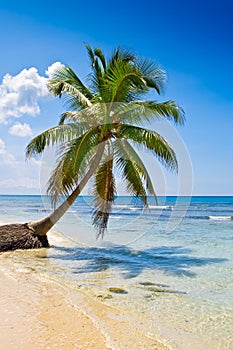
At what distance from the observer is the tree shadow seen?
8.48 m

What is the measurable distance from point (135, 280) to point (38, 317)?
3.08m

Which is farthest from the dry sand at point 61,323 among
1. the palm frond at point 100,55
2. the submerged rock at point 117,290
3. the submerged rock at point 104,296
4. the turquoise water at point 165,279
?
the palm frond at point 100,55

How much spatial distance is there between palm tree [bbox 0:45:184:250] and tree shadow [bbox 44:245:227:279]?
1.21 m

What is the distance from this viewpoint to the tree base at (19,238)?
10.4 meters

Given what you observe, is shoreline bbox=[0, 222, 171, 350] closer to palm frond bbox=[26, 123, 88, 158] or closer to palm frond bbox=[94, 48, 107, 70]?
palm frond bbox=[26, 123, 88, 158]

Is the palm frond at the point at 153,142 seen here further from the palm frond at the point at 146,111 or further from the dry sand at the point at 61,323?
the dry sand at the point at 61,323

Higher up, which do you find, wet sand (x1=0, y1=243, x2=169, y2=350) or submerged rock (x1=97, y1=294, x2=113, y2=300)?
wet sand (x1=0, y1=243, x2=169, y2=350)

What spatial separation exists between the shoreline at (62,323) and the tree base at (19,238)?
13.7 feet

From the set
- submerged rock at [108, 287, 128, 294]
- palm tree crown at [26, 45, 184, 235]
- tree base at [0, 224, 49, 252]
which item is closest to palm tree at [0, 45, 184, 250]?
palm tree crown at [26, 45, 184, 235]

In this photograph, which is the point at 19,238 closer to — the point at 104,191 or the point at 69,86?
the point at 104,191

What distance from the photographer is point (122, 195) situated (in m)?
9.75

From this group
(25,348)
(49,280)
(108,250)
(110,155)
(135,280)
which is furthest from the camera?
(108,250)

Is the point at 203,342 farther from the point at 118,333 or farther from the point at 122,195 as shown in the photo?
the point at 122,195

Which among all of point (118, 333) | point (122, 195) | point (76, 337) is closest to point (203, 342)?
point (118, 333)
